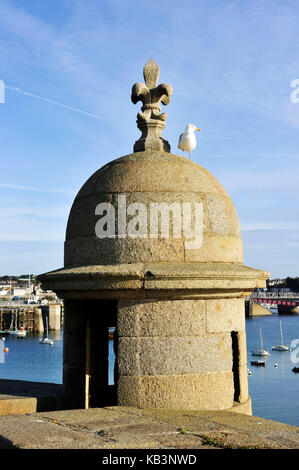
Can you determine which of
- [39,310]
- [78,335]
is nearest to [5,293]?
[39,310]

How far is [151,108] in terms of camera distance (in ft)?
19.1

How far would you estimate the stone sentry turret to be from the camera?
462 cm

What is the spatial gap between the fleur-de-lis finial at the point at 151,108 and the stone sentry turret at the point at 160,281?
0.94ft

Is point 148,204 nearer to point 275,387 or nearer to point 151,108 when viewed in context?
point 151,108

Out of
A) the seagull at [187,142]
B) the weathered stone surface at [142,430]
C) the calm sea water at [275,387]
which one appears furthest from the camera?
the calm sea water at [275,387]

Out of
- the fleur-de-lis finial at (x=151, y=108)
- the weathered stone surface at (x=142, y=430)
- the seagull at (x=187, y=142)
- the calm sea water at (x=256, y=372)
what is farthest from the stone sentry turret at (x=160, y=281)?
the calm sea water at (x=256, y=372)

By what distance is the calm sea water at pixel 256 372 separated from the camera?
32.1 metres

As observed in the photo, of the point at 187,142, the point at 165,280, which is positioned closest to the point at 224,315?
the point at 165,280

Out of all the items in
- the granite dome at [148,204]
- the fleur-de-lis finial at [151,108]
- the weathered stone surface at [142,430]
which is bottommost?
the weathered stone surface at [142,430]

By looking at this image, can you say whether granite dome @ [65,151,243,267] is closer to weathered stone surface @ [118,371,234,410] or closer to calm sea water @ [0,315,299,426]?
weathered stone surface @ [118,371,234,410]

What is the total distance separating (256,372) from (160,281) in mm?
45193

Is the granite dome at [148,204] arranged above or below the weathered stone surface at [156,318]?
above

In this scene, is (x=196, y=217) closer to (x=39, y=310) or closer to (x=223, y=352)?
(x=223, y=352)

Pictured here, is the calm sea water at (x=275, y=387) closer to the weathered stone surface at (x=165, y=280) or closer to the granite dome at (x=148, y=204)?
the weathered stone surface at (x=165, y=280)
